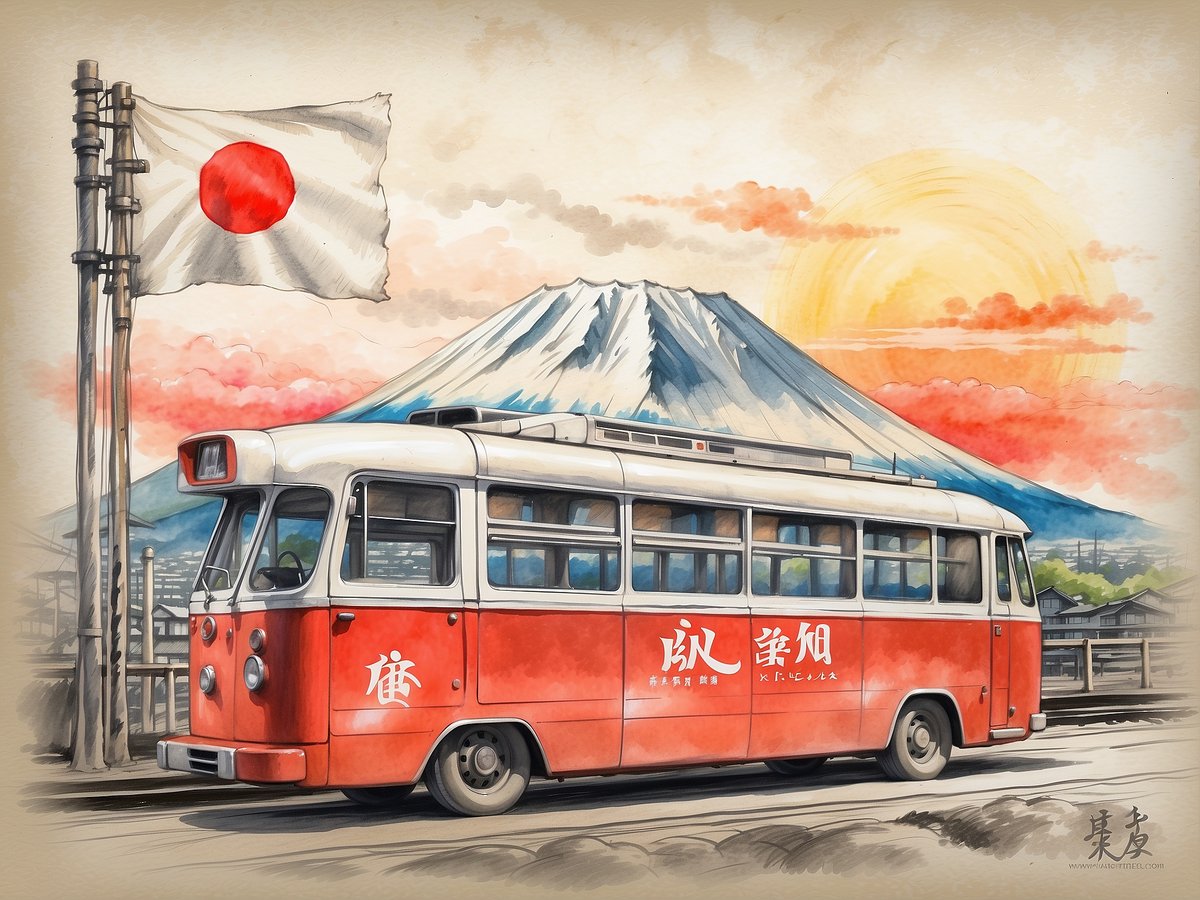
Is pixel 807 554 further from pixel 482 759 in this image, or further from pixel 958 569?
pixel 482 759

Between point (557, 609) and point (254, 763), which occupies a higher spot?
point (557, 609)

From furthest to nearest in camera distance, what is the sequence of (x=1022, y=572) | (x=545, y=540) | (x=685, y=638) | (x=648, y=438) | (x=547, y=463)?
1. (x=1022, y=572)
2. (x=648, y=438)
3. (x=685, y=638)
4. (x=547, y=463)
5. (x=545, y=540)

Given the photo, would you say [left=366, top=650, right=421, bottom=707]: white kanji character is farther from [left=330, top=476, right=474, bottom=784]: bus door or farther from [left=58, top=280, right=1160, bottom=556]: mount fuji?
[left=58, top=280, right=1160, bottom=556]: mount fuji

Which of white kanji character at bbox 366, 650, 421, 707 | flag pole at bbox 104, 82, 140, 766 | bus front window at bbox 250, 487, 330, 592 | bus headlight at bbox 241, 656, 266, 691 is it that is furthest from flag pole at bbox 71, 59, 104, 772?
white kanji character at bbox 366, 650, 421, 707

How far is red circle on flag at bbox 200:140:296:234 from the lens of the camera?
976cm

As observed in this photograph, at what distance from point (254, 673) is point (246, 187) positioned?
3875mm

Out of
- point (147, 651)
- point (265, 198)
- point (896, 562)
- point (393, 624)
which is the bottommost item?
point (147, 651)

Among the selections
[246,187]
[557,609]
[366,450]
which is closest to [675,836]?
[557,609]

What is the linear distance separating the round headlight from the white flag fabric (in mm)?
2969

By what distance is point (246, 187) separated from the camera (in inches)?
391

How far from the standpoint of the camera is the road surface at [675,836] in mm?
7586

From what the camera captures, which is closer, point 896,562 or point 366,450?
point 366,450

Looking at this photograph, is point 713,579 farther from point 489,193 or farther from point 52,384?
point 52,384

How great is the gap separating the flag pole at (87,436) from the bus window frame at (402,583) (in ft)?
8.72
